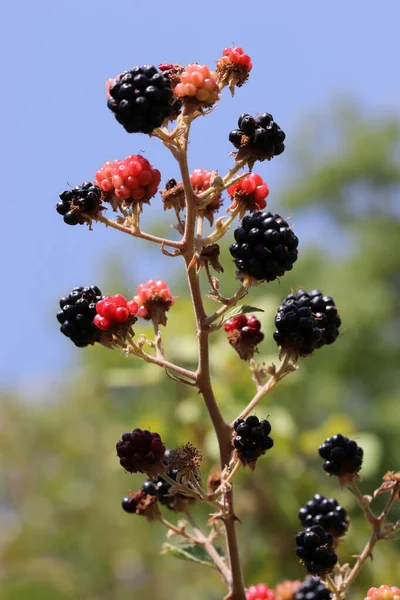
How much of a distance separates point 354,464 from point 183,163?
91 centimetres

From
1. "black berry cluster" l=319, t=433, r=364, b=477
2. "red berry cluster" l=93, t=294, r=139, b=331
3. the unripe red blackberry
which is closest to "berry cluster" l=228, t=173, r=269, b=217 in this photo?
the unripe red blackberry

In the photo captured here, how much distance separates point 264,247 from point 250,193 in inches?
8.5

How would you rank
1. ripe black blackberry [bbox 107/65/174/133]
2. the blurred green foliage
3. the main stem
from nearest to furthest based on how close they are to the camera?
ripe black blackberry [bbox 107/65/174/133], the main stem, the blurred green foliage

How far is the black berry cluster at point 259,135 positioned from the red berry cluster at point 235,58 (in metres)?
0.15

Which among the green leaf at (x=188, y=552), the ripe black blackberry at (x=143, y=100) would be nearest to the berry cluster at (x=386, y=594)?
the green leaf at (x=188, y=552)

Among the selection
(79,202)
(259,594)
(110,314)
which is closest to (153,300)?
(110,314)

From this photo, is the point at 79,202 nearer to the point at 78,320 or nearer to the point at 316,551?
the point at 78,320

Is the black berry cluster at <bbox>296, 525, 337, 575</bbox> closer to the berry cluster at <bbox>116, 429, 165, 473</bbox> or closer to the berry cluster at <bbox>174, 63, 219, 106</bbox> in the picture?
the berry cluster at <bbox>116, 429, 165, 473</bbox>

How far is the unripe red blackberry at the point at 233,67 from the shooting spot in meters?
1.64

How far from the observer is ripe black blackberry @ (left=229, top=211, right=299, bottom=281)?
1.48 m

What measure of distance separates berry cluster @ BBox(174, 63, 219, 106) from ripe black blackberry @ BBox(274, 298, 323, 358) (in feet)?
1.63

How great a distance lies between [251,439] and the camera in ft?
4.79

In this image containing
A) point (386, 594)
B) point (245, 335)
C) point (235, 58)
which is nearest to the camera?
point (386, 594)

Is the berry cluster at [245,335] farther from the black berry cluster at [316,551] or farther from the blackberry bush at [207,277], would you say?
the black berry cluster at [316,551]
